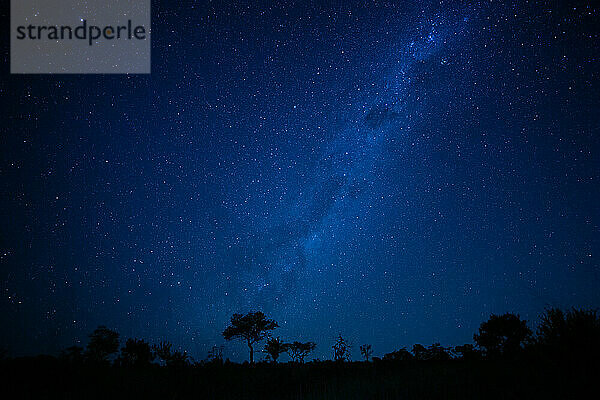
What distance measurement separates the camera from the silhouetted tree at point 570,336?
11387 mm

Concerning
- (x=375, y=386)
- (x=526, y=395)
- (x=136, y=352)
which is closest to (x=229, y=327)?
(x=136, y=352)

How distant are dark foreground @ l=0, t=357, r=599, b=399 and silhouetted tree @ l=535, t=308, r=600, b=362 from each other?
698 mm

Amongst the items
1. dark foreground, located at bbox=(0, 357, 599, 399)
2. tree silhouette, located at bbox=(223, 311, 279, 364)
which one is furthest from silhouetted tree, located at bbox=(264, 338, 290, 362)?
dark foreground, located at bbox=(0, 357, 599, 399)

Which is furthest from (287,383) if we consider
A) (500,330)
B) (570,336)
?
(500,330)

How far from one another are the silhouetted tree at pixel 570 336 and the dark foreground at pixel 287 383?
698 millimetres

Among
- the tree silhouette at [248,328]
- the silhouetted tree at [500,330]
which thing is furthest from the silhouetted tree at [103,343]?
the silhouetted tree at [500,330]

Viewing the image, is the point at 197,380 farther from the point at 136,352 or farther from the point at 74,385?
the point at 136,352

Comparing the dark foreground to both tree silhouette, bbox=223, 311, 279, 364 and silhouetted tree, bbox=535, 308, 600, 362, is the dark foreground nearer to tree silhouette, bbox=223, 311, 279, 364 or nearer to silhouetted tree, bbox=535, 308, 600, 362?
silhouetted tree, bbox=535, 308, 600, 362

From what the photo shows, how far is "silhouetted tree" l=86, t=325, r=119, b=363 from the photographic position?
48281mm

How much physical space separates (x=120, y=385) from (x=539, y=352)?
587 inches

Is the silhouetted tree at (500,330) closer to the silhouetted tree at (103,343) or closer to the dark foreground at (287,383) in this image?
the dark foreground at (287,383)

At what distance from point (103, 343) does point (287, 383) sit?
45.7 m

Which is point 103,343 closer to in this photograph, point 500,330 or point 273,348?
point 273,348

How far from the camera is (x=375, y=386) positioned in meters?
11.9
